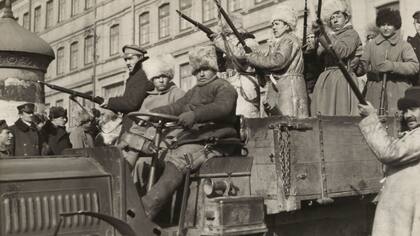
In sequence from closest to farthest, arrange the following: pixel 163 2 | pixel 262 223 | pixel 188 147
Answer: pixel 262 223
pixel 188 147
pixel 163 2

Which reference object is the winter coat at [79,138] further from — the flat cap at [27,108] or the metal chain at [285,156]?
the metal chain at [285,156]

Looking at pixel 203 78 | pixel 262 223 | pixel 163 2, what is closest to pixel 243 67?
pixel 203 78

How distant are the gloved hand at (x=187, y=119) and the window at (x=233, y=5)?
62.8 ft

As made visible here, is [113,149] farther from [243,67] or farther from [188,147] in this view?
[243,67]

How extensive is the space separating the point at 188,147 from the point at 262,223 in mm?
789

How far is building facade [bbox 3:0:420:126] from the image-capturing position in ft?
69.8

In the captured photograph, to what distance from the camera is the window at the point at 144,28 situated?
94.2ft

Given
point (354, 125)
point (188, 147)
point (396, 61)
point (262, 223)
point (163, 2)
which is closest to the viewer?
point (262, 223)

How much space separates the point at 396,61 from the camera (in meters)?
6.01

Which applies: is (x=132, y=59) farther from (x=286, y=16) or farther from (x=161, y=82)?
(x=286, y=16)

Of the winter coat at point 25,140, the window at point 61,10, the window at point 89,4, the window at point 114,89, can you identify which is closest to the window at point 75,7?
the window at point 89,4

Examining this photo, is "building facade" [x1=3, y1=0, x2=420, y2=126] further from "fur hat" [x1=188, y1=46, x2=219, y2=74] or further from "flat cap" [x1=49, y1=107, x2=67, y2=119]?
"fur hat" [x1=188, y1=46, x2=219, y2=74]

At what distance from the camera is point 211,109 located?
165 inches

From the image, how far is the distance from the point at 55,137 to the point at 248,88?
2909 mm
